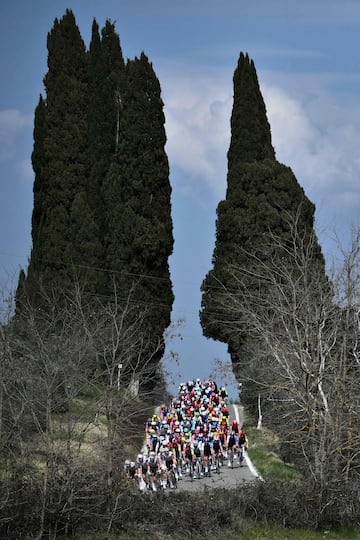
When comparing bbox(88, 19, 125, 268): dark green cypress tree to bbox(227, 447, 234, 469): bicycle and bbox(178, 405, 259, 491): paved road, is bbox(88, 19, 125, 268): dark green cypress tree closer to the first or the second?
bbox(227, 447, 234, 469): bicycle

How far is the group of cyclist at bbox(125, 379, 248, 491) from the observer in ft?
93.6

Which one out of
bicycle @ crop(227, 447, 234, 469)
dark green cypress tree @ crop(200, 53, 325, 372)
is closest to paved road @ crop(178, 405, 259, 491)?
bicycle @ crop(227, 447, 234, 469)

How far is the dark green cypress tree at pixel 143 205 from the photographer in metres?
44.5

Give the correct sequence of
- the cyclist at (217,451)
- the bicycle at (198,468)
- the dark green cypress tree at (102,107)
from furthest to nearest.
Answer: the dark green cypress tree at (102,107) → the cyclist at (217,451) → the bicycle at (198,468)

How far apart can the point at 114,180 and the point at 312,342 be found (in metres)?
25.9

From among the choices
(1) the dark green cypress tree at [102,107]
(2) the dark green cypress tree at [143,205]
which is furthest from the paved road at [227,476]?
(1) the dark green cypress tree at [102,107]

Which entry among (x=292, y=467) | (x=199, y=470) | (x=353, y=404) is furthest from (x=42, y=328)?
(x=353, y=404)

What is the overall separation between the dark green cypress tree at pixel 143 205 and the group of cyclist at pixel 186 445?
5517 mm

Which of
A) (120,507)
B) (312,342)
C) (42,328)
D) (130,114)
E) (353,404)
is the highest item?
(130,114)

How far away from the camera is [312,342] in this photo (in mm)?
20734

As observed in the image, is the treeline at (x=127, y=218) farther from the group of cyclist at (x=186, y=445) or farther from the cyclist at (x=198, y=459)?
the cyclist at (x=198, y=459)

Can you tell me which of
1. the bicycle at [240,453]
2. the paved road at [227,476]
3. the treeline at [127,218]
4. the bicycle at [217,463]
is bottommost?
the paved road at [227,476]

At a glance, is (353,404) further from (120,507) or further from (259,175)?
(259,175)

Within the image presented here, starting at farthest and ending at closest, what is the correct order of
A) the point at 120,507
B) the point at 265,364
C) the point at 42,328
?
the point at 42,328, the point at 265,364, the point at 120,507
